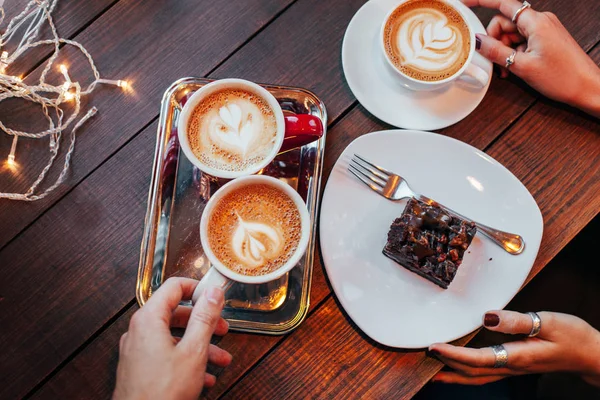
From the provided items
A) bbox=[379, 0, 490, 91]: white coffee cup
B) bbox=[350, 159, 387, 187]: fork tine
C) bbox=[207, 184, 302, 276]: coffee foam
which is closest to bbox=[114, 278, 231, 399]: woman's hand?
bbox=[207, 184, 302, 276]: coffee foam

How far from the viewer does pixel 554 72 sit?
4.56 ft

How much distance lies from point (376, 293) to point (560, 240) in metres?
0.55

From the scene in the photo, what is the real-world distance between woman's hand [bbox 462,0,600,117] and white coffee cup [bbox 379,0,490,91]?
69mm

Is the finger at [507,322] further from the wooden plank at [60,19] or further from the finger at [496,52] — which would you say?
the wooden plank at [60,19]

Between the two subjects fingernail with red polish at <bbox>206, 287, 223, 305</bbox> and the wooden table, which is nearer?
fingernail with red polish at <bbox>206, 287, 223, 305</bbox>

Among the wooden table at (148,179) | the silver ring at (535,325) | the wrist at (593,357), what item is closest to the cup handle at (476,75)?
the wooden table at (148,179)

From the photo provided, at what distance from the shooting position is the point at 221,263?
1.14 metres

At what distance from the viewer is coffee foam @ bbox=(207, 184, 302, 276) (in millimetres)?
1177

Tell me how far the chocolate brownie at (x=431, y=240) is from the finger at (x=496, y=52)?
1.52 ft

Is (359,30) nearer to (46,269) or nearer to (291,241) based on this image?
(291,241)

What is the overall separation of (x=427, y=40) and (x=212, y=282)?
849 millimetres

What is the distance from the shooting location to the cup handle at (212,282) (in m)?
1.13

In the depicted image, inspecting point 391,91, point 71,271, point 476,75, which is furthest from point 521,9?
point 71,271

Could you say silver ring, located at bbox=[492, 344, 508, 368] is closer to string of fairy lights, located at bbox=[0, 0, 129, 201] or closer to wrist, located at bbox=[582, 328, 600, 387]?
wrist, located at bbox=[582, 328, 600, 387]
